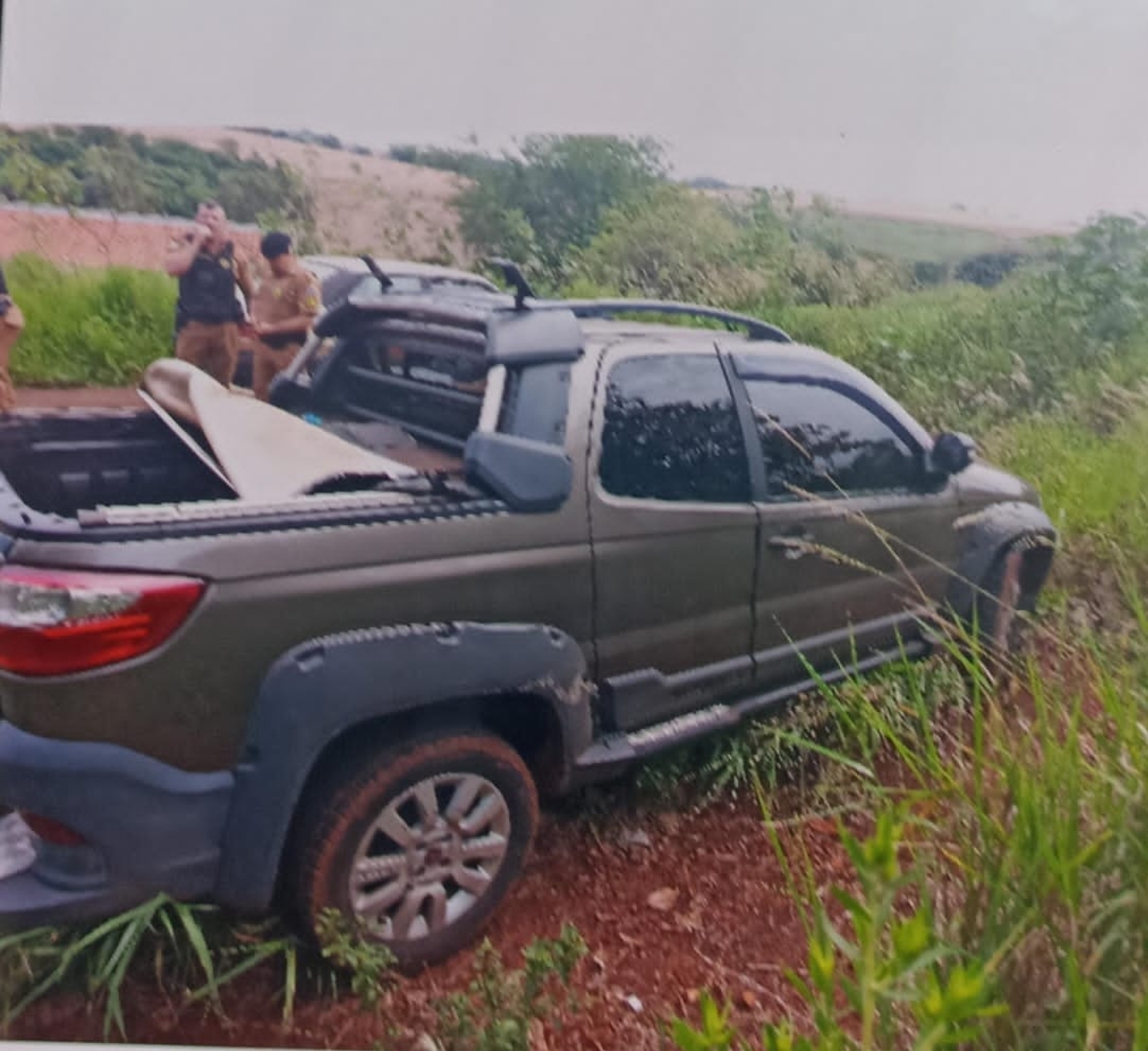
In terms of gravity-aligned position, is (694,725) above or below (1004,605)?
below

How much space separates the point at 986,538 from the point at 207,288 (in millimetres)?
1563

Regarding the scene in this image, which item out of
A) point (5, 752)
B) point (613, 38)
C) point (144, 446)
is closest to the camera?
point (5, 752)

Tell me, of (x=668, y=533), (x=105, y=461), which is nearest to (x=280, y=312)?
(x=105, y=461)

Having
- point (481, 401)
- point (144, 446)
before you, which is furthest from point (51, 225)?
point (481, 401)

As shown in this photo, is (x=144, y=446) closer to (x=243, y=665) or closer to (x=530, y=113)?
(x=243, y=665)

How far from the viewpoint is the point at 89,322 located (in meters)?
1.73

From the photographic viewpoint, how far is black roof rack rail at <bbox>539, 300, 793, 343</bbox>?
1887 millimetres

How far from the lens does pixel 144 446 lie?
1.69 m

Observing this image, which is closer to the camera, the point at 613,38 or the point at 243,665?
the point at 243,665

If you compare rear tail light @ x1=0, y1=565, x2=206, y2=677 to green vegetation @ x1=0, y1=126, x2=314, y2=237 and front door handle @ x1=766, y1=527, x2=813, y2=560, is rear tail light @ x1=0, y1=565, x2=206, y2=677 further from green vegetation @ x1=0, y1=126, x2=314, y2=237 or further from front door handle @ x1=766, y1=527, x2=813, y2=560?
front door handle @ x1=766, y1=527, x2=813, y2=560

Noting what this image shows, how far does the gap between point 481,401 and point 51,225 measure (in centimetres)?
80

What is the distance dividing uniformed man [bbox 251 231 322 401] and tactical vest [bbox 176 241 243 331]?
0.17 ft

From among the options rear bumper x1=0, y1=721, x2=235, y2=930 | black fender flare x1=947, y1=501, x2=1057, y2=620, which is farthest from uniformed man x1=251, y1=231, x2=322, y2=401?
black fender flare x1=947, y1=501, x2=1057, y2=620

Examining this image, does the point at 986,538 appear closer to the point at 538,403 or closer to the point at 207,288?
the point at 538,403
